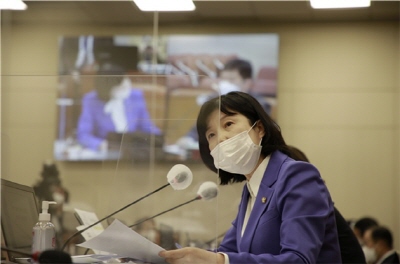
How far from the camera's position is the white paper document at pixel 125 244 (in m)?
1.82

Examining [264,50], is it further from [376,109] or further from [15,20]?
[15,20]

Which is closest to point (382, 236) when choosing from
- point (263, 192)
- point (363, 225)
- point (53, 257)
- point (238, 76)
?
point (363, 225)

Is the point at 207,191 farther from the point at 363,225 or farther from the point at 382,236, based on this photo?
the point at 363,225

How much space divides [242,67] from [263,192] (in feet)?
16.6

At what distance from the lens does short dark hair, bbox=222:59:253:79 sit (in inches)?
286

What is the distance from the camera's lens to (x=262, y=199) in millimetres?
2254

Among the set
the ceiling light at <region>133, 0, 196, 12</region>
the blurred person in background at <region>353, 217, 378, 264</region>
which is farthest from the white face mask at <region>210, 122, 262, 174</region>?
the blurred person in background at <region>353, 217, 378, 264</region>

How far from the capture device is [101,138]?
2311 mm

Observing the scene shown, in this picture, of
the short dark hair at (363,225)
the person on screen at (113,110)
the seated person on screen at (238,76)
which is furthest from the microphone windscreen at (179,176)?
the seated person on screen at (238,76)

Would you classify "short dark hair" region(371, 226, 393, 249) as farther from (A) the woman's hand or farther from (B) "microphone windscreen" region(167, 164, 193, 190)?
(A) the woman's hand

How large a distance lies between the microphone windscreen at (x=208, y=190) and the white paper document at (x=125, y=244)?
25 cm

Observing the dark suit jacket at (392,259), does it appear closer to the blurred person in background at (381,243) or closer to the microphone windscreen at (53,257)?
the blurred person in background at (381,243)

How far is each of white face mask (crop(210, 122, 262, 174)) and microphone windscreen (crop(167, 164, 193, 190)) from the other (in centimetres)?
9

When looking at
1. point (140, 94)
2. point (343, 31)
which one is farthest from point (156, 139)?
point (343, 31)
